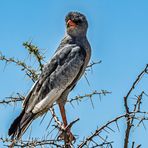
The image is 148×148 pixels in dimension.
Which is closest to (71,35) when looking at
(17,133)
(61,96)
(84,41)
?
(84,41)

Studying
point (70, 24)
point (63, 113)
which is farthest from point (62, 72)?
point (70, 24)

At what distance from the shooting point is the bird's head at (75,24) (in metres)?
6.85

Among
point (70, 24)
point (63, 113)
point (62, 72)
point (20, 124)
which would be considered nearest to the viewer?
point (20, 124)

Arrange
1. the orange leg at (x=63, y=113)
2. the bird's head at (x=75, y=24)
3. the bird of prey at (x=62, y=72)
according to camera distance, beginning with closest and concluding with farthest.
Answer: the bird of prey at (x=62, y=72) → the orange leg at (x=63, y=113) → the bird's head at (x=75, y=24)

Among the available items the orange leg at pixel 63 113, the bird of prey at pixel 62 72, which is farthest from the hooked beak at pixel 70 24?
the orange leg at pixel 63 113

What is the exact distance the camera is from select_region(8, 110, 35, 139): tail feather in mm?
5165

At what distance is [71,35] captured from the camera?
684 cm

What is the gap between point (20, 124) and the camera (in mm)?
5336

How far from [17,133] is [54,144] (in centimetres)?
105

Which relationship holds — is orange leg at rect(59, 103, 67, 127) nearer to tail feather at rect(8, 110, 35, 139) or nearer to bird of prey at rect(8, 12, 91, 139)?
bird of prey at rect(8, 12, 91, 139)

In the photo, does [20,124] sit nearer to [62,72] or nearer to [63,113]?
[63,113]

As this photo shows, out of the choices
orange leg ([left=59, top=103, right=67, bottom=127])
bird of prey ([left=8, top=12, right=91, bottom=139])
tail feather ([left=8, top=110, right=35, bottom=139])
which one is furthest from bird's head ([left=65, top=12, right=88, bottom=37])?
tail feather ([left=8, top=110, right=35, bottom=139])

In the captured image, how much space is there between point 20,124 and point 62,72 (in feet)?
4.52

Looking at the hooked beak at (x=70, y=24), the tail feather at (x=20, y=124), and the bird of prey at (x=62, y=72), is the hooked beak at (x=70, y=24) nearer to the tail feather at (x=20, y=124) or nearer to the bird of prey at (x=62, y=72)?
the bird of prey at (x=62, y=72)
